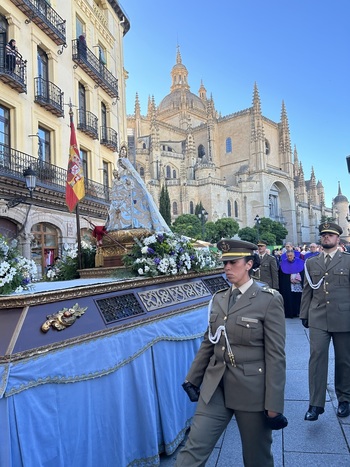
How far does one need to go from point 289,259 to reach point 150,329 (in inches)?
298

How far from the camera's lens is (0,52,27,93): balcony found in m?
12.7

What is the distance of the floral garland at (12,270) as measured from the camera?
3344 millimetres

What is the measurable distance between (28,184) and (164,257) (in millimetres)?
8286

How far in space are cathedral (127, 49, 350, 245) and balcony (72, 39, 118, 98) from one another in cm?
3499

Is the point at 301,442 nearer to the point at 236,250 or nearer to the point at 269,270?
the point at 236,250

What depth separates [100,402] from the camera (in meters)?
2.72

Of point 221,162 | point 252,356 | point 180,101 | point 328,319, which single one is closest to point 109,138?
point 328,319

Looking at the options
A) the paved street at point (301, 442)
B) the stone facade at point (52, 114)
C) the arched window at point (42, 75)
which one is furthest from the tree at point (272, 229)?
the paved street at point (301, 442)

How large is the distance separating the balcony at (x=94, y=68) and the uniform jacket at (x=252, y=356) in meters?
18.0

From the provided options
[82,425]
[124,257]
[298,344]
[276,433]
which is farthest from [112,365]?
[298,344]

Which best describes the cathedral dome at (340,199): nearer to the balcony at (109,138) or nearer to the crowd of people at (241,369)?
the balcony at (109,138)

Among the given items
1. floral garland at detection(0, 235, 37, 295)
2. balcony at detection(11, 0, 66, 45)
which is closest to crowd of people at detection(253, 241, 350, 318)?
floral garland at detection(0, 235, 37, 295)

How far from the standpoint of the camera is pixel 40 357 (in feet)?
8.13

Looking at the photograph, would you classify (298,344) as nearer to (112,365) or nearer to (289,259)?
(289,259)
